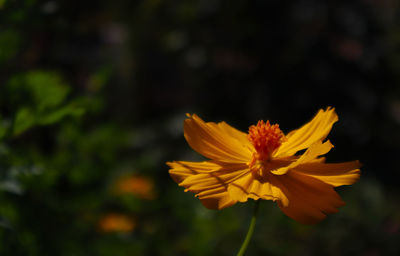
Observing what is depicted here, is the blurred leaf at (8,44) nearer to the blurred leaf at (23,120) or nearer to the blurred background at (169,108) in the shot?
the blurred background at (169,108)

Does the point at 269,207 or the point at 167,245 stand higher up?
the point at 269,207

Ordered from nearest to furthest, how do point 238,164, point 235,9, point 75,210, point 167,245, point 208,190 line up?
point 208,190 → point 238,164 → point 75,210 → point 167,245 → point 235,9

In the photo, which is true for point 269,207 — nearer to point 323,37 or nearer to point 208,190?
point 323,37

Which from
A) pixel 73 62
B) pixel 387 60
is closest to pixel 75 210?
pixel 73 62

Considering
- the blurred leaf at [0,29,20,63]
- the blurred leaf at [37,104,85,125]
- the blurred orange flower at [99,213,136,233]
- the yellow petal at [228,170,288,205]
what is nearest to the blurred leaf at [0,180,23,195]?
the blurred leaf at [37,104,85,125]

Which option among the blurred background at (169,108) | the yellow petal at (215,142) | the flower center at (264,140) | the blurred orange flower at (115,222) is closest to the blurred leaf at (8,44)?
the blurred background at (169,108)

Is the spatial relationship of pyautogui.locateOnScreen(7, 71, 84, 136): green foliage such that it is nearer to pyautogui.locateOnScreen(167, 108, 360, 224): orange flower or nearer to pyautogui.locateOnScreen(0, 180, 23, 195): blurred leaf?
pyautogui.locateOnScreen(0, 180, 23, 195): blurred leaf

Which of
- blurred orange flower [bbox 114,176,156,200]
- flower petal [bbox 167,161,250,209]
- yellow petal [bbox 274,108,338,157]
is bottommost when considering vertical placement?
flower petal [bbox 167,161,250,209]

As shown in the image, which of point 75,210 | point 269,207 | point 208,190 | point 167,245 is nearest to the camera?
point 208,190
